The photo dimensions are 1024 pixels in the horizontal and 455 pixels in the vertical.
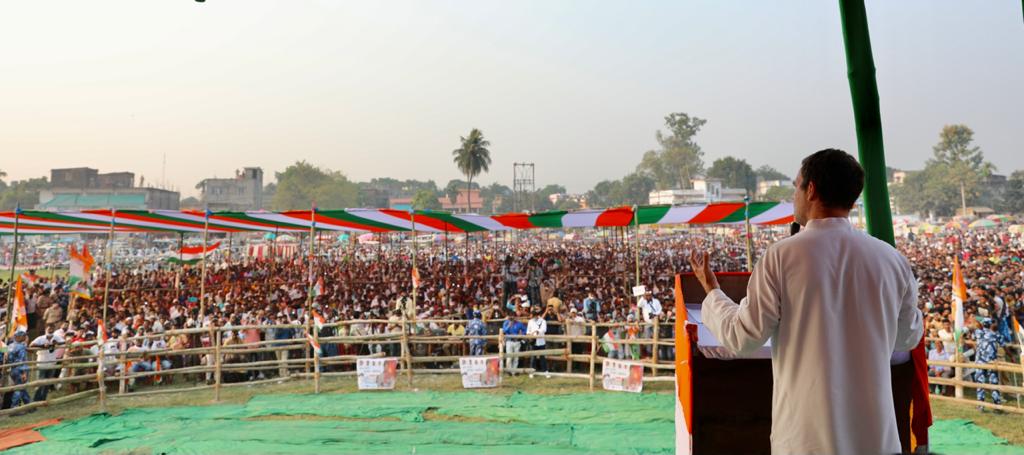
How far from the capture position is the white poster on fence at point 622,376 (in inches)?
336

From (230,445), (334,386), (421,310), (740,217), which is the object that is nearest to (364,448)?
(230,445)

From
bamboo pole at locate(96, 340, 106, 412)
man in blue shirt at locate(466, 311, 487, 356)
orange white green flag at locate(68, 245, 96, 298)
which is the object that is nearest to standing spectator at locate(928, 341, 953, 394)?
man in blue shirt at locate(466, 311, 487, 356)

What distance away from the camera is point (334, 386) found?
9430mm

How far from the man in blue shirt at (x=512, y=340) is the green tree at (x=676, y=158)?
54983 millimetres

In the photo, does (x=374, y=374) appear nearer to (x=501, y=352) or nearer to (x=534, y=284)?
(x=501, y=352)

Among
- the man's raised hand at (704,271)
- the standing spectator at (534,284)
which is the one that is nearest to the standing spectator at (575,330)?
the standing spectator at (534,284)

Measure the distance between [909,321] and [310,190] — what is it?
221 ft

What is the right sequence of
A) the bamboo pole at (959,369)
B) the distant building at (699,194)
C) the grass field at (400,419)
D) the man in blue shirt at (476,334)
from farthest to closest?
1. the distant building at (699,194)
2. the man in blue shirt at (476,334)
3. the bamboo pole at (959,369)
4. the grass field at (400,419)

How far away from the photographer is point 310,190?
2534 inches

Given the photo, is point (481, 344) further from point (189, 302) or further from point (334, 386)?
point (189, 302)

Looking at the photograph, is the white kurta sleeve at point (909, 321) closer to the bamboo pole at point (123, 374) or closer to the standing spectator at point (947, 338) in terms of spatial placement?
the standing spectator at point (947, 338)

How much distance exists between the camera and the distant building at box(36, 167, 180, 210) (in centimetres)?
4212

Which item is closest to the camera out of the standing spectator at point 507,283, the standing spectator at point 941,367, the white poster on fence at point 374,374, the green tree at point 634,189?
the standing spectator at point 941,367

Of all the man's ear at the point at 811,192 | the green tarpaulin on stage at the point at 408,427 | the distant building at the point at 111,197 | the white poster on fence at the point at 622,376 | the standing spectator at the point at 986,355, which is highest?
the distant building at the point at 111,197
